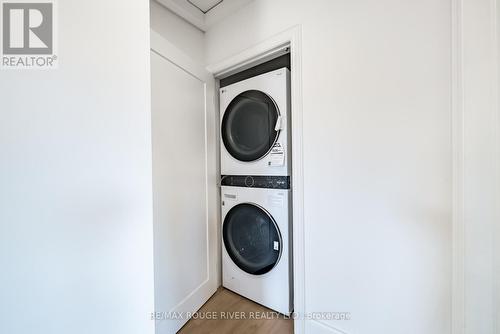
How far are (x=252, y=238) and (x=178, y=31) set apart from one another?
5.26 ft

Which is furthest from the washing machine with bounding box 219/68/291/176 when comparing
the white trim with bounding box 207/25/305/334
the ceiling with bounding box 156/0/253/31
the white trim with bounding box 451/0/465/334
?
the white trim with bounding box 451/0/465/334

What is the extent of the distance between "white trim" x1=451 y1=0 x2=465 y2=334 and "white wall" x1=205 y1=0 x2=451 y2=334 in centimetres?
3

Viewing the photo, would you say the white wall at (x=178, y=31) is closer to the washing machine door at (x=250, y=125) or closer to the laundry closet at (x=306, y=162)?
the laundry closet at (x=306, y=162)

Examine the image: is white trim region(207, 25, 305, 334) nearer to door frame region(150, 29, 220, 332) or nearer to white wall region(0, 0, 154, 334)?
door frame region(150, 29, 220, 332)

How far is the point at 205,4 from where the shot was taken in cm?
142

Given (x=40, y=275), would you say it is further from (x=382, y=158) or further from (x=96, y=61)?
(x=382, y=158)

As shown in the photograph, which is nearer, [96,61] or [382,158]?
[96,61]

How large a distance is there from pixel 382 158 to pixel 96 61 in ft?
3.55

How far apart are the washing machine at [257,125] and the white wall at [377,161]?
0.59 feet

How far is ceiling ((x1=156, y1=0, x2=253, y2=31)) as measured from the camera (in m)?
1.33

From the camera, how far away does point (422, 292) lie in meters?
0.83

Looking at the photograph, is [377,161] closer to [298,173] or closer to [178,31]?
[298,173]

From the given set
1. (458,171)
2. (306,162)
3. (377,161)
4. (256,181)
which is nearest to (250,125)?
(256,181)

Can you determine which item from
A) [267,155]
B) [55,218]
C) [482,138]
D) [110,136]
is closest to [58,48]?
[110,136]
